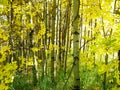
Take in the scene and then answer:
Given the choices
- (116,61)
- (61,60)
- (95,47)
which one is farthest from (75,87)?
(61,60)

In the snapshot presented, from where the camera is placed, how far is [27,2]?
28.5 feet

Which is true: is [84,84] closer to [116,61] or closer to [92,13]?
[92,13]

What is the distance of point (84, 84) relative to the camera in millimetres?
8609

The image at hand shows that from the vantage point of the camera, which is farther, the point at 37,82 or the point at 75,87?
the point at 37,82

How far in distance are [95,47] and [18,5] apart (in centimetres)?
535

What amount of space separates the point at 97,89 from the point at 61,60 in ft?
18.1

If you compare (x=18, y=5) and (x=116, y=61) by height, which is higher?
(x=18, y=5)

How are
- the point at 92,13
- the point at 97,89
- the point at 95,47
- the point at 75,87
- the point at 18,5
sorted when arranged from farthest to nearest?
the point at 18,5, the point at 97,89, the point at 92,13, the point at 95,47, the point at 75,87

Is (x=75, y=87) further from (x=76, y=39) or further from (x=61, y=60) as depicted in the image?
(x=61, y=60)

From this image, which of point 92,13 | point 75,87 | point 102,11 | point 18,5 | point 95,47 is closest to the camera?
point 75,87

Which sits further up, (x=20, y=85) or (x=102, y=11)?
(x=102, y=11)

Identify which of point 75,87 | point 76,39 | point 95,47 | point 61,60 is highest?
point 76,39

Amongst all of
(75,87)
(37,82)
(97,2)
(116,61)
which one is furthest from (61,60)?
(75,87)

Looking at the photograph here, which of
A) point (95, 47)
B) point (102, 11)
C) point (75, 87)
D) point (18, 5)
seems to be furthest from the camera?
point (18, 5)
